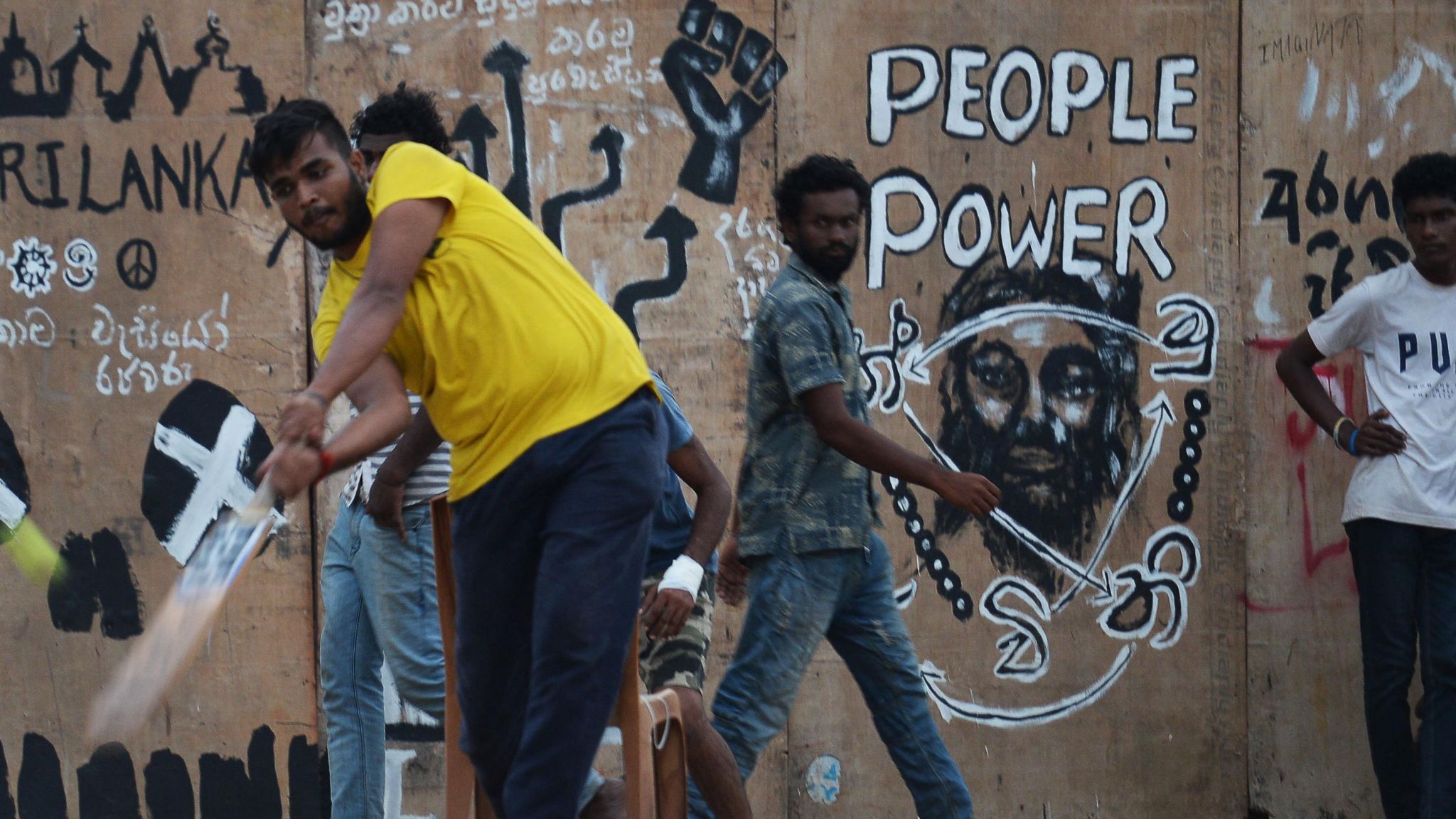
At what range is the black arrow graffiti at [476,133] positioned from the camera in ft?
17.5

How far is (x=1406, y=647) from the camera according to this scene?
4.68 m

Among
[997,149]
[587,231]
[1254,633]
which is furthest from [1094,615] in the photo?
[587,231]

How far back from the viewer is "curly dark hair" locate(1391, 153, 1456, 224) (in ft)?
15.5

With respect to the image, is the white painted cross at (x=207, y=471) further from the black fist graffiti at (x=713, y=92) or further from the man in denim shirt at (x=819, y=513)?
the man in denim shirt at (x=819, y=513)

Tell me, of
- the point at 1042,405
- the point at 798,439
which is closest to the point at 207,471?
the point at 798,439

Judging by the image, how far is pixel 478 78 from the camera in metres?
5.32

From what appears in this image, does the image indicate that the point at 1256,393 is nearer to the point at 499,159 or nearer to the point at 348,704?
the point at 499,159

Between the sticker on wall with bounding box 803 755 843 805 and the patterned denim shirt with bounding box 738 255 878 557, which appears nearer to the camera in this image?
the patterned denim shirt with bounding box 738 255 878 557

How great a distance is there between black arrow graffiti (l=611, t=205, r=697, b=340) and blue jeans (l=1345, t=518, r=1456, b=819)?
2425mm

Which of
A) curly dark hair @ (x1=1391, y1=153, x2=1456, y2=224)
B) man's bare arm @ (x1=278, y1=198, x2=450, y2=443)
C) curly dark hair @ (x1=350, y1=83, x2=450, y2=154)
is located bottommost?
man's bare arm @ (x1=278, y1=198, x2=450, y2=443)

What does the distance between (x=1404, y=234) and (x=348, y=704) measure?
3.92 meters

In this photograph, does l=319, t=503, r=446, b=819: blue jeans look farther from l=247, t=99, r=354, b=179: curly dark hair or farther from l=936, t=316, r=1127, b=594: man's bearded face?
l=936, t=316, r=1127, b=594: man's bearded face

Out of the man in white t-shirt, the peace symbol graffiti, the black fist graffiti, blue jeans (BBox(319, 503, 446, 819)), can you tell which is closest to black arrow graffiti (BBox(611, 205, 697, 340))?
the black fist graffiti

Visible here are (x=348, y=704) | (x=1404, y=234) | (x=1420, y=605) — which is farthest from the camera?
(x=1404, y=234)
